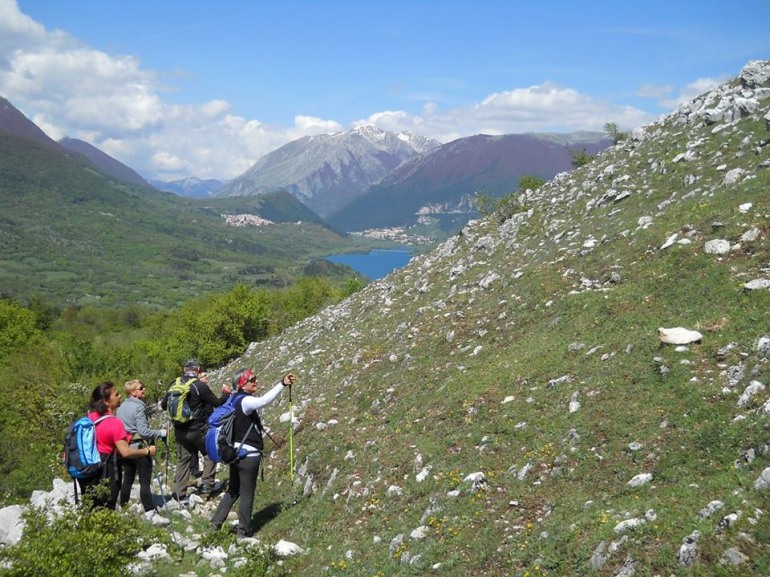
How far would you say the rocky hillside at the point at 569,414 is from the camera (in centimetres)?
746

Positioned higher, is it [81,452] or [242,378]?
[242,378]

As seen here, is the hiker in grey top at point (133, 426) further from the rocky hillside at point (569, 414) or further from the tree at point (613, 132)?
the tree at point (613, 132)

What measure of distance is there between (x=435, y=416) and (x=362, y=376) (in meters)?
6.04

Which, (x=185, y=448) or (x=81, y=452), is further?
(x=185, y=448)

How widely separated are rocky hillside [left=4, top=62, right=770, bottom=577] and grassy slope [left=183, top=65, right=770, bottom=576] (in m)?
0.04

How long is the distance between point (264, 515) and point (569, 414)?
7.69 meters

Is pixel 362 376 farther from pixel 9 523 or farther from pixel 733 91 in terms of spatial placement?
pixel 733 91

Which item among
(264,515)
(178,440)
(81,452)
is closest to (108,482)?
(81,452)

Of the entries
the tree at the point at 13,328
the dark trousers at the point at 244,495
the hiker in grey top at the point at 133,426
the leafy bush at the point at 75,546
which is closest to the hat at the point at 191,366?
the hiker in grey top at the point at 133,426

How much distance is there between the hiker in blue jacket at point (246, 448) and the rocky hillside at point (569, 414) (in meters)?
0.83

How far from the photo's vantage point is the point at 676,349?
1109 cm

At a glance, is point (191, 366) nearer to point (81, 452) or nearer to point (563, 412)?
point (81, 452)

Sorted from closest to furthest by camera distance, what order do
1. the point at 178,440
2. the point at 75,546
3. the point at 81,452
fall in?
the point at 75,546 → the point at 81,452 → the point at 178,440

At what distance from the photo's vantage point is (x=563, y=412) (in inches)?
440
